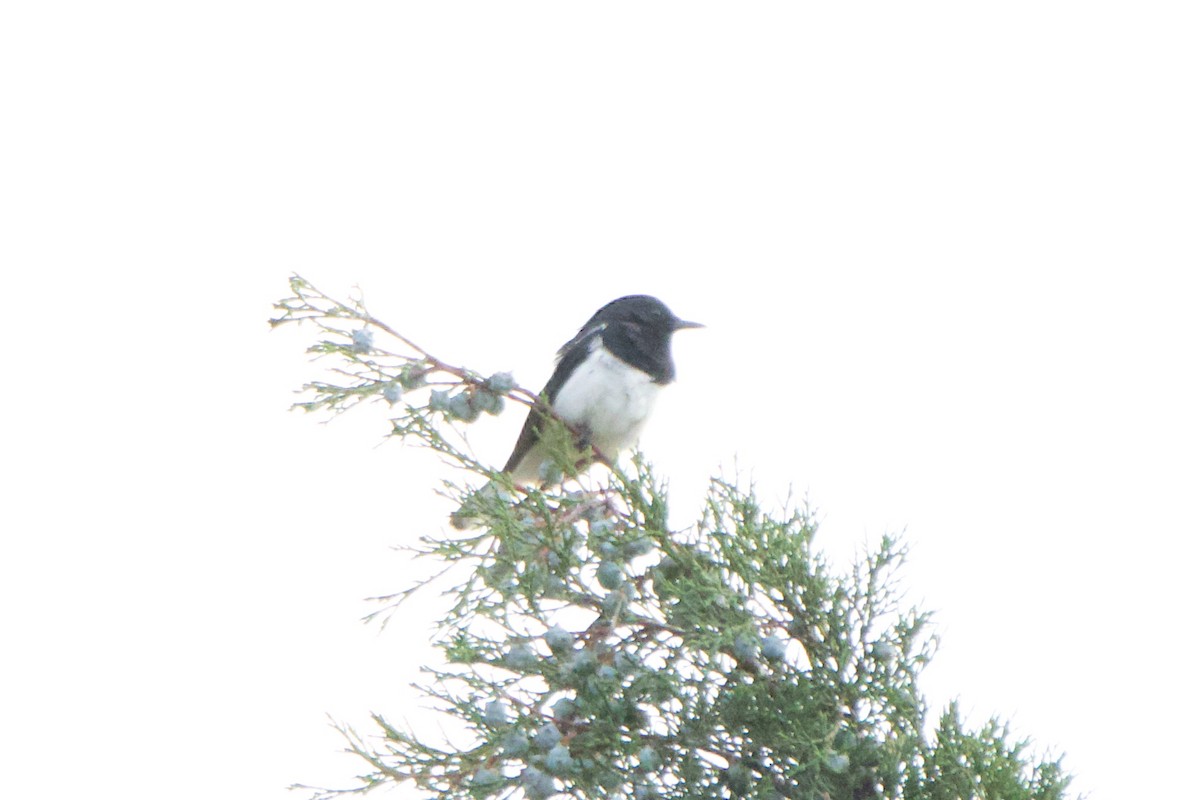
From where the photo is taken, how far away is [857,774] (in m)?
2.51

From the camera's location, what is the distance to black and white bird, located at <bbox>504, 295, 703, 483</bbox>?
497 cm

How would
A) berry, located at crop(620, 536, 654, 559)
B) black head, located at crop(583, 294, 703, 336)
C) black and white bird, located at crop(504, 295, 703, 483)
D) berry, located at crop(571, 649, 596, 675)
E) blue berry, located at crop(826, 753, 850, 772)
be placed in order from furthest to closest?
black head, located at crop(583, 294, 703, 336) < black and white bird, located at crop(504, 295, 703, 483) < berry, located at crop(620, 536, 654, 559) < berry, located at crop(571, 649, 596, 675) < blue berry, located at crop(826, 753, 850, 772)

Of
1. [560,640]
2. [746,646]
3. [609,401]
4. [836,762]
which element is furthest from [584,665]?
[609,401]

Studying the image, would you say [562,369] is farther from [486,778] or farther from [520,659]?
[486,778]

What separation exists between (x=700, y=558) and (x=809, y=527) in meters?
0.23

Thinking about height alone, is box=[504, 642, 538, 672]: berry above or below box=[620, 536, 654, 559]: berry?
below

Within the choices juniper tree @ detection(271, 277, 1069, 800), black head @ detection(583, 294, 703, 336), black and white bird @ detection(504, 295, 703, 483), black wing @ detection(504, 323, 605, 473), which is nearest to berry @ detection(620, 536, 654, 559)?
juniper tree @ detection(271, 277, 1069, 800)

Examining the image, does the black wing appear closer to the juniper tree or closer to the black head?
the black head

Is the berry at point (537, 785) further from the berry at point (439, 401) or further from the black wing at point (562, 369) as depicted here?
the black wing at point (562, 369)

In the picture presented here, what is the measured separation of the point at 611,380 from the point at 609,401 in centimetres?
8

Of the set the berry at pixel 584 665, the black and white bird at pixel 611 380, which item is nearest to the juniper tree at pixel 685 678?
the berry at pixel 584 665

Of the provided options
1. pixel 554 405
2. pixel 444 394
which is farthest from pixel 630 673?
pixel 554 405

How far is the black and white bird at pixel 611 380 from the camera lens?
16.3ft

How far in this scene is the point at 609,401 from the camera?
4969 millimetres
